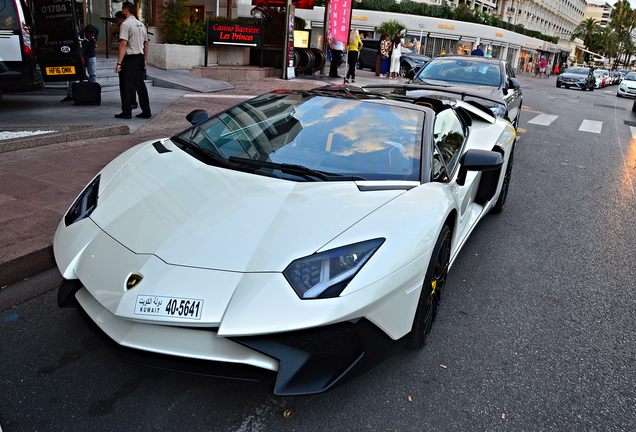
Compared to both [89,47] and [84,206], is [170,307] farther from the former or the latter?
[89,47]

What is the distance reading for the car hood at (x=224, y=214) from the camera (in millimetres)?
2113

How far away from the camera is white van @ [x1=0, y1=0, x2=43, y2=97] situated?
7.89 metres

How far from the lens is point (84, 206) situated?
2744 mm

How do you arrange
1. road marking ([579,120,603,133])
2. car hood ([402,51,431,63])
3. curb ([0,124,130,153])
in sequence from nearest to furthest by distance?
curb ([0,124,130,153]), road marking ([579,120,603,133]), car hood ([402,51,431,63])

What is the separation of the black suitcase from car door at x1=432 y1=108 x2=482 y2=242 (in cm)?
777

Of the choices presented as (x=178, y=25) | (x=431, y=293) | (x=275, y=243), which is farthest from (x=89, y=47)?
(x=431, y=293)

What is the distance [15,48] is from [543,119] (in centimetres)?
1240

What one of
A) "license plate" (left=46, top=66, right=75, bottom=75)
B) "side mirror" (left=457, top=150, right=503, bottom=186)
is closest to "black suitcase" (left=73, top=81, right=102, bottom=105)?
"license plate" (left=46, top=66, right=75, bottom=75)

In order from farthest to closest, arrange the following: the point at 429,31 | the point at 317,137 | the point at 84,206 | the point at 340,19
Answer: the point at 429,31 → the point at 340,19 → the point at 317,137 → the point at 84,206

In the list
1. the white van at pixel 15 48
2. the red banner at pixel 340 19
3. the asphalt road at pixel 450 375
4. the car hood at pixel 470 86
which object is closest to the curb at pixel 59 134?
the white van at pixel 15 48

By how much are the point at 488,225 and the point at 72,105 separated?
8.22 m

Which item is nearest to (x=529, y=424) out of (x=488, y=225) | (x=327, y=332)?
(x=327, y=332)

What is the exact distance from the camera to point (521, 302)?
11.3ft

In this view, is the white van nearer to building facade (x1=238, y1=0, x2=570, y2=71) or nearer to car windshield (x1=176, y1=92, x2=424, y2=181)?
car windshield (x1=176, y1=92, x2=424, y2=181)
